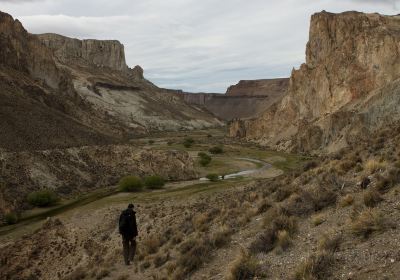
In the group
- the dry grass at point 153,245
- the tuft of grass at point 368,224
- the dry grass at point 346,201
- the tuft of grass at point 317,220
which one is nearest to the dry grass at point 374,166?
the dry grass at point 346,201

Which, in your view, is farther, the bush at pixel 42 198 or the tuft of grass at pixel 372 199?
the bush at pixel 42 198

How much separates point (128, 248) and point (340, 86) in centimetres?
8175

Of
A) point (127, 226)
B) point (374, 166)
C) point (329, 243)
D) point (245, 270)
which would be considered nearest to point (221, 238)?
→ point (127, 226)

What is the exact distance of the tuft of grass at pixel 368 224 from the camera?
1105 centimetres

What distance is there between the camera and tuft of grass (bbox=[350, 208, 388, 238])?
11.0 metres

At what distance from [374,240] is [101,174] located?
48.1 metres

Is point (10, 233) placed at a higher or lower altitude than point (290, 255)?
lower

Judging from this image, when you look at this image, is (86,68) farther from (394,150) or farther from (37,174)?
(394,150)

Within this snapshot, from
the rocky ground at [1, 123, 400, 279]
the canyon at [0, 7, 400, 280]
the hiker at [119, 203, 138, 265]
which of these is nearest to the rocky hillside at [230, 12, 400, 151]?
the canyon at [0, 7, 400, 280]

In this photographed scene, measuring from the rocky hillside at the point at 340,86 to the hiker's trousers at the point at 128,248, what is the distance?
2105 inches

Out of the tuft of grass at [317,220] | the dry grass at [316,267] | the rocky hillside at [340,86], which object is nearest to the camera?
the dry grass at [316,267]

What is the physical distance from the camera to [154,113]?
182750mm

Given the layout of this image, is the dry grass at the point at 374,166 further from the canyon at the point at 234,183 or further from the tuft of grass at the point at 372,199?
the tuft of grass at the point at 372,199

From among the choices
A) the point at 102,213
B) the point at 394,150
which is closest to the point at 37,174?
the point at 102,213
